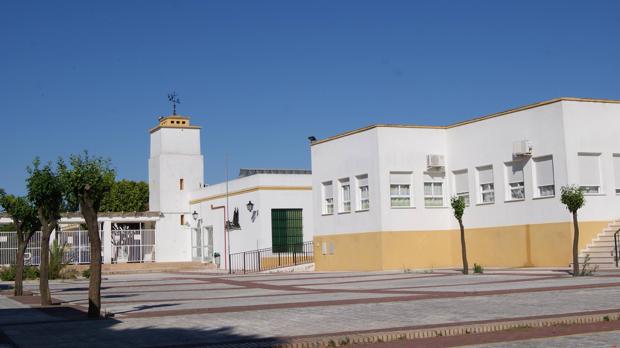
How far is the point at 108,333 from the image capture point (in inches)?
465

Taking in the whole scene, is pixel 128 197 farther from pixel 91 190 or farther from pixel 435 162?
pixel 91 190

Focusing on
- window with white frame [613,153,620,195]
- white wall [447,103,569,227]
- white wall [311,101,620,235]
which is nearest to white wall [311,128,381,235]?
white wall [311,101,620,235]

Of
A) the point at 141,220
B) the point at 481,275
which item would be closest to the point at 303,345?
the point at 481,275

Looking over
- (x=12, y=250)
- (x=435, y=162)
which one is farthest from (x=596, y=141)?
(x=12, y=250)

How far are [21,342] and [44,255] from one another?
24.0ft

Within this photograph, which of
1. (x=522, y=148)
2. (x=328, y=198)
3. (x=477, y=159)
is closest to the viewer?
(x=522, y=148)

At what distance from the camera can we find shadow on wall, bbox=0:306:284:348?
1059cm

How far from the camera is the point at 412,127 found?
109 feet

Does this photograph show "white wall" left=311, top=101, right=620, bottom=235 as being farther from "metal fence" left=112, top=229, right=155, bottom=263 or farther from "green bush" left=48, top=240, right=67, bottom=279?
"metal fence" left=112, top=229, right=155, bottom=263

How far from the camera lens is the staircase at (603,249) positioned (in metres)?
26.0

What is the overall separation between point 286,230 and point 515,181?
44.0ft

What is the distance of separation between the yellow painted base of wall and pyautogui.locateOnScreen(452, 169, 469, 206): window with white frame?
150 cm

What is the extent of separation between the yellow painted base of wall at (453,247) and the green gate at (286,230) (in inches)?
147

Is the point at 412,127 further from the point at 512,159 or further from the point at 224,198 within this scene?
the point at 224,198
